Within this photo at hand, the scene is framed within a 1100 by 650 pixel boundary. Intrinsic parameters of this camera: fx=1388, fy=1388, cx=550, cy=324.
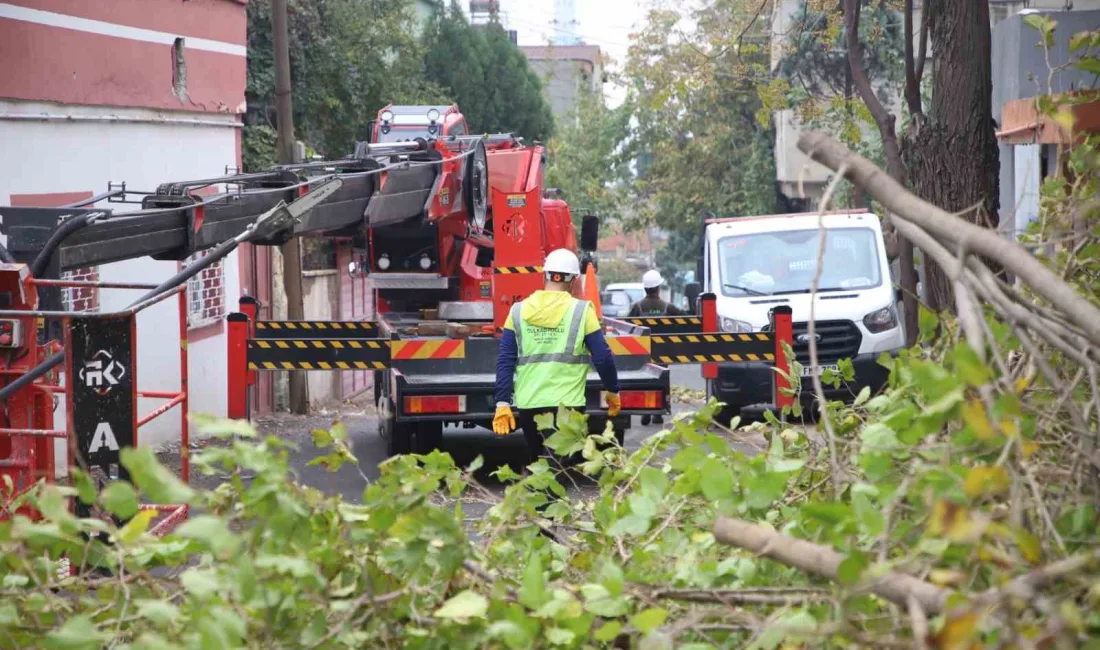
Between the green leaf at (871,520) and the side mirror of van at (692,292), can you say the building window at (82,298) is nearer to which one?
the side mirror of van at (692,292)

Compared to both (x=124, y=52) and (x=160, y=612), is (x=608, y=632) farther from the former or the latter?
(x=124, y=52)

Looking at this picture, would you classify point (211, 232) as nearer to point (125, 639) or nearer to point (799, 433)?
point (799, 433)

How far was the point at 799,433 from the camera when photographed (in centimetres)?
545

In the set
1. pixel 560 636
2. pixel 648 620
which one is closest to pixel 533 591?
pixel 560 636

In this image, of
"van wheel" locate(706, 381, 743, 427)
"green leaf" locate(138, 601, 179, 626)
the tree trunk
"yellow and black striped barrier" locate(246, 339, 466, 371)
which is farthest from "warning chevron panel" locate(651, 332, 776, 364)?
"green leaf" locate(138, 601, 179, 626)

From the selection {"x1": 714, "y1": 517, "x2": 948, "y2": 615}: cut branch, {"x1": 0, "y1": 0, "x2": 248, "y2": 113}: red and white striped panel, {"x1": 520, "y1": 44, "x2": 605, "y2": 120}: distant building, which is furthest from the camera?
{"x1": 520, "y1": 44, "x2": 605, "y2": 120}: distant building

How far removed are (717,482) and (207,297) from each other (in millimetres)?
13272

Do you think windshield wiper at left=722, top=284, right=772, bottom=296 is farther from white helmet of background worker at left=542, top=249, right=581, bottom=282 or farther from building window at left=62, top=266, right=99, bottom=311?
white helmet of background worker at left=542, top=249, right=581, bottom=282

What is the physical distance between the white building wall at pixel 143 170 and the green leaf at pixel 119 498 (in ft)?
25.5

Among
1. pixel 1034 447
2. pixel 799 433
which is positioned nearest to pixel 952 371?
pixel 1034 447

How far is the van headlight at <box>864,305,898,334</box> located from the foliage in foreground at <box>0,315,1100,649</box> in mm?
10746

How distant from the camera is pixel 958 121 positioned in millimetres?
8836

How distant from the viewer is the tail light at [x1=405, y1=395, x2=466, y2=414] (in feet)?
35.6

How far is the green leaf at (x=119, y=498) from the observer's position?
3.09 meters
